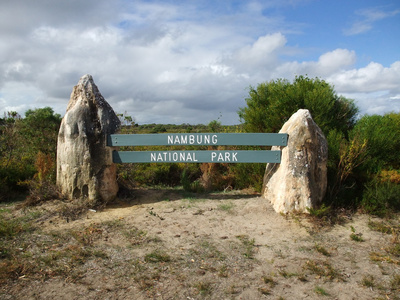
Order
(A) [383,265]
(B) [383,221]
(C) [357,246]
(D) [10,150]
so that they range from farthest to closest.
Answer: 1. (D) [10,150]
2. (B) [383,221]
3. (C) [357,246]
4. (A) [383,265]

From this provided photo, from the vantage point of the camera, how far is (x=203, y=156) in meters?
6.57

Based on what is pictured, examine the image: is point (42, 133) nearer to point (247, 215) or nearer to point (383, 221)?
point (247, 215)

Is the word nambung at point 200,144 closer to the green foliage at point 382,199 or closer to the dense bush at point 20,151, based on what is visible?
the green foliage at point 382,199

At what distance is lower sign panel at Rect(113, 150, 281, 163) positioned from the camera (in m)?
6.45

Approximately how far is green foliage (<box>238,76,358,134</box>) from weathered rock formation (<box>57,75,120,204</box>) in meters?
4.10

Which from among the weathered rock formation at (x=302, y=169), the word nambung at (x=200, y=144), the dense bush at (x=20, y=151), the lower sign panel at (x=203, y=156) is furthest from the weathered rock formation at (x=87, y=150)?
the weathered rock formation at (x=302, y=169)

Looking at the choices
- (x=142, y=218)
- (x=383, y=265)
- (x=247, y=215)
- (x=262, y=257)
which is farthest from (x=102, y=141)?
(x=383, y=265)

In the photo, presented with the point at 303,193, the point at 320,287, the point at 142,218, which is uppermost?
the point at 303,193

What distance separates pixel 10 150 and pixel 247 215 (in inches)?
265

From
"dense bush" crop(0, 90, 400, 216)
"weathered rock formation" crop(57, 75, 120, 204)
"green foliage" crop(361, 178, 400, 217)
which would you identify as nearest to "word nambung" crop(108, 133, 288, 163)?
"weathered rock formation" crop(57, 75, 120, 204)

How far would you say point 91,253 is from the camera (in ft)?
14.4

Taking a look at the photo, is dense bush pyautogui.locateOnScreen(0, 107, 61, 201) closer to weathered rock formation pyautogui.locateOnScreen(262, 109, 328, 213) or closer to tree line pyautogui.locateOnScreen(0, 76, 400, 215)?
tree line pyautogui.locateOnScreen(0, 76, 400, 215)

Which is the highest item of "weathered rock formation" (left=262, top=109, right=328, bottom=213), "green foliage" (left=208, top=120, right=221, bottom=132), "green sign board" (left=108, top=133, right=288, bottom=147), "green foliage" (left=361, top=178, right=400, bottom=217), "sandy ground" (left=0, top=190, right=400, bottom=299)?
"green foliage" (left=208, top=120, right=221, bottom=132)

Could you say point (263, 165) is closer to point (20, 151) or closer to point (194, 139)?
point (194, 139)
